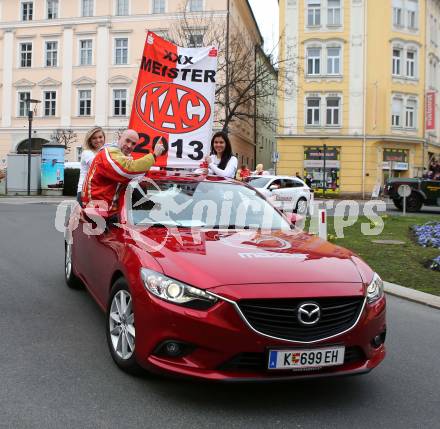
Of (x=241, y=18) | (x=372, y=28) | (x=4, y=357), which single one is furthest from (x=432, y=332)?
(x=241, y=18)

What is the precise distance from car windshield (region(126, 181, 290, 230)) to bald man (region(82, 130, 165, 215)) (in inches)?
6.4

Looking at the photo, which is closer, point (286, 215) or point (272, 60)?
point (286, 215)

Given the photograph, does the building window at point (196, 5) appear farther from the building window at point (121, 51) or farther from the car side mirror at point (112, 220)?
the car side mirror at point (112, 220)

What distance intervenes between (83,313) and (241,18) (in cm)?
5004

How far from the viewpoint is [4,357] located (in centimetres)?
432

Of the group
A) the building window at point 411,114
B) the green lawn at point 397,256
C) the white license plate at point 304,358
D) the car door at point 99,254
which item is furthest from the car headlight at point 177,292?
the building window at point 411,114

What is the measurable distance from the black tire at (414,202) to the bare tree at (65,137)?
31.1 meters

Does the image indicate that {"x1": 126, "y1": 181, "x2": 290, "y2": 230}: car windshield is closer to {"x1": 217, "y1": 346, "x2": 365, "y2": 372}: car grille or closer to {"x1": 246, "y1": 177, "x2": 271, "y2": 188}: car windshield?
{"x1": 217, "y1": 346, "x2": 365, "y2": 372}: car grille

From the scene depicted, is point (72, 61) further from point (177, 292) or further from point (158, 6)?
point (177, 292)

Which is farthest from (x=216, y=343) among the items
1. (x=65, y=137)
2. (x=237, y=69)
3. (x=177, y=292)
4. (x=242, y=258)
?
(x=65, y=137)

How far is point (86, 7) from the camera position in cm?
4828

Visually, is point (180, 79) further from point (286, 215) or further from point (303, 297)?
point (303, 297)

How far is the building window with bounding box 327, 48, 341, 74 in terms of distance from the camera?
136ft

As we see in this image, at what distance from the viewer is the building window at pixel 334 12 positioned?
4134 centimetres
